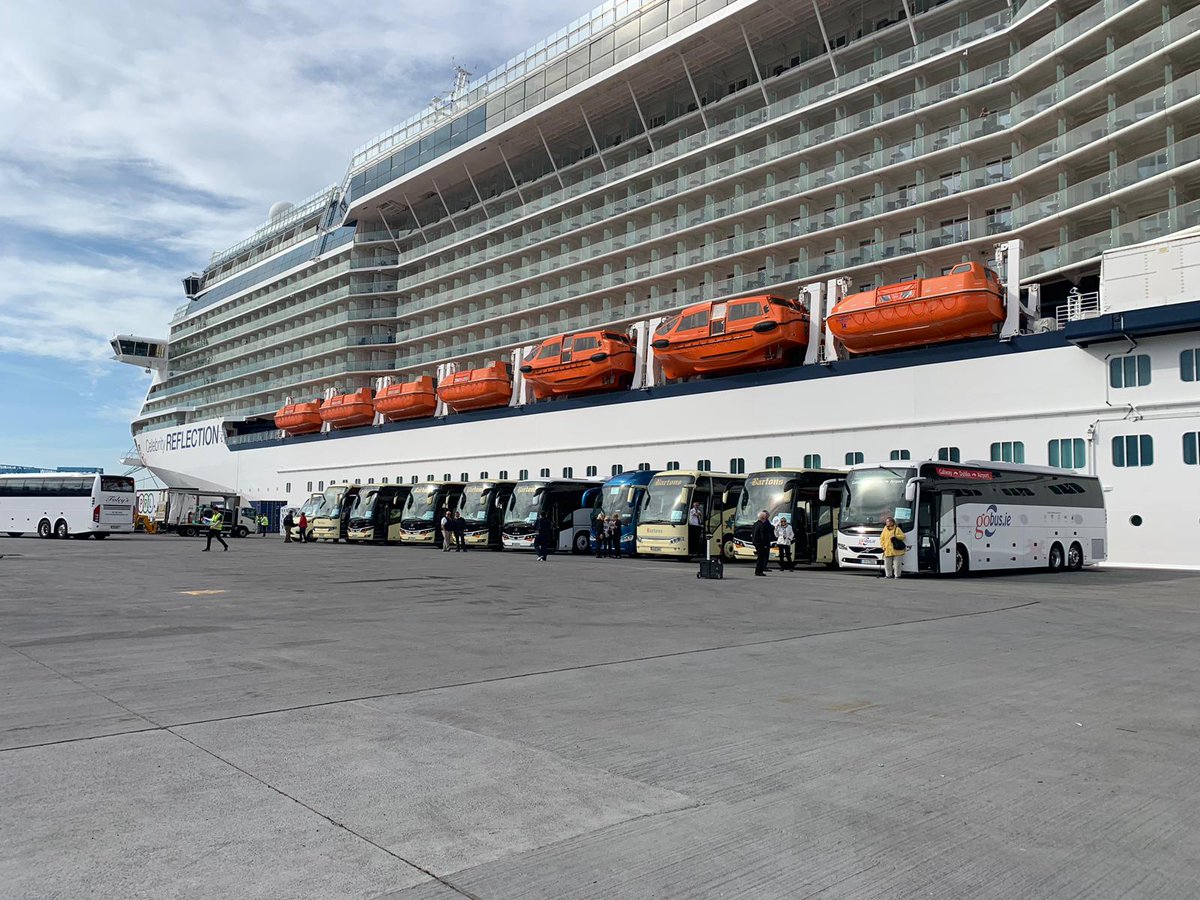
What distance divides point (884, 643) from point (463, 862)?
276 inches

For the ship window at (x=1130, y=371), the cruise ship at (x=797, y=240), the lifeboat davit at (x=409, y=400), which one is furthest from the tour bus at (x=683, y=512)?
the lifeboat davit at (x=409, y=400)

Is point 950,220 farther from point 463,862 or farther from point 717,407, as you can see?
point 463,862

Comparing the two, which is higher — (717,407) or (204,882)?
(717,407)

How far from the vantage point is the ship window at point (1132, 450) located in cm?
2108

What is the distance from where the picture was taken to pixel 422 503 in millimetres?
36406

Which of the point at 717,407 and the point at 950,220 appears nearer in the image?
the point at 950,220

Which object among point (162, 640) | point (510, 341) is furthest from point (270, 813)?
point (510, 341)

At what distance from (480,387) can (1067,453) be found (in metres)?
25.7

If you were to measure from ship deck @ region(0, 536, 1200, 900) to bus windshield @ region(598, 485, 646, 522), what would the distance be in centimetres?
1888

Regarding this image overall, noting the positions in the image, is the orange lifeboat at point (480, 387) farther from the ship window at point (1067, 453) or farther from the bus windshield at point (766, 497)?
the ship window at point (1067, 453)

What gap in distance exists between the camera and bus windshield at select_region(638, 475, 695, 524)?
87.0 ft

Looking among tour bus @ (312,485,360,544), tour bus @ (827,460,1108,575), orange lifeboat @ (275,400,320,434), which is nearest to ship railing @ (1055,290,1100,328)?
tour bus @ (827,460,1108,575)

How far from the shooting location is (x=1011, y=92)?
2633cm

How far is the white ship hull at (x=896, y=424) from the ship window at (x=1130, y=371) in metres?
0.18
